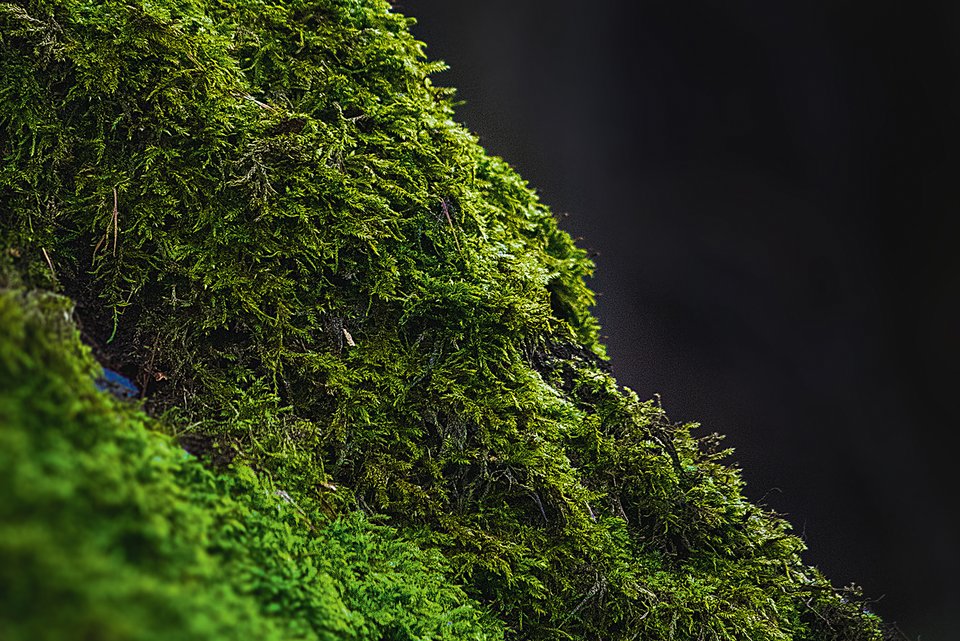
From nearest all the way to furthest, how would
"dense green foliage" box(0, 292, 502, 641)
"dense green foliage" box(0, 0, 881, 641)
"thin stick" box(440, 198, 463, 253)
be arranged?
"dense green foliage" box(0, 292, 502, 641)
"dense green foliage" box(0, 0, 881, 641)
"thin stick" box(440, 198, 463, 253)

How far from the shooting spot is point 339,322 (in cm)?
186

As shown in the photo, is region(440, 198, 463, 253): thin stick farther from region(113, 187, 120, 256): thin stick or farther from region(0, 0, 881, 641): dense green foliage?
region(113, 187, 120, 256): thin stick

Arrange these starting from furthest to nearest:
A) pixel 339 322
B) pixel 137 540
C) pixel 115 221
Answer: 1. pixel 339 322
2. pixel 115 221
3. pixel 137 540

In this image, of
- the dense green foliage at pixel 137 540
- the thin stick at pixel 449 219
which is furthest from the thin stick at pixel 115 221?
the thin stick at pixel 449 219

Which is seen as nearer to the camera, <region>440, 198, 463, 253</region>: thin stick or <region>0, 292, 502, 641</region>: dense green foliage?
<region>0, 292, 502, 641</region>: dense green foliage

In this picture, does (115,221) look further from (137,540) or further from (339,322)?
(137,540)

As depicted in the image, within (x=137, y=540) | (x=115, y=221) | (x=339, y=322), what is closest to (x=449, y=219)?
(x=339, y=322)

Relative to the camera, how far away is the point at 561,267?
2.53 m

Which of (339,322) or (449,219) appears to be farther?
(449,219)

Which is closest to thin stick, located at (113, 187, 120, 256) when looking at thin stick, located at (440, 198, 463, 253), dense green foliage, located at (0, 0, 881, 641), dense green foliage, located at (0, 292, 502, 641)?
dense green foliage, located at (0, 0, 881, 641)

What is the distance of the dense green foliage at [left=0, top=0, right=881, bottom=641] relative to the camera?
1615mm

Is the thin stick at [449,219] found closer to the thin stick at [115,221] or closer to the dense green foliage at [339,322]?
the dense green foliage at [339,322]

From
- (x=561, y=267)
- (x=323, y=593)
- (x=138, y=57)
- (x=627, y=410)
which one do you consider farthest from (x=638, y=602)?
(x=138, y=57)

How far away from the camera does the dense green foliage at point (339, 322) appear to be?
63.6 inches
